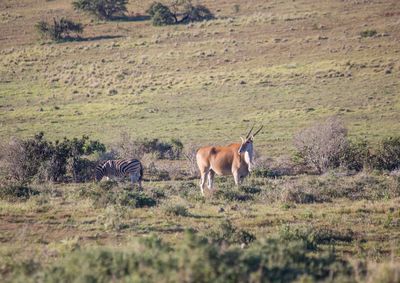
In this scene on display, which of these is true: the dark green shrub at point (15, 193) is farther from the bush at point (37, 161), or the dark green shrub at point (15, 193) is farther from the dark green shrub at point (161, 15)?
the dark green shrub at point (161, 15)

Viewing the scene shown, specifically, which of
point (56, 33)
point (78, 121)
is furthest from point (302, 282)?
point (56, 33)

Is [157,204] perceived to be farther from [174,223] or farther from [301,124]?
[301,124]

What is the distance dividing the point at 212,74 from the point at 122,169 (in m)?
29.4

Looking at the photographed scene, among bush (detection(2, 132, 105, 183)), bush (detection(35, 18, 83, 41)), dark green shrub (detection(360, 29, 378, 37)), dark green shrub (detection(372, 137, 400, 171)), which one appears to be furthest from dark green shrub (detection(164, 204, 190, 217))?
bush (detection(35, 18, 83, 41))

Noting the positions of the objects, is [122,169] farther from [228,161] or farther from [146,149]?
[146,149]

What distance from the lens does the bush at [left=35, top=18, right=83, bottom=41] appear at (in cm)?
6044

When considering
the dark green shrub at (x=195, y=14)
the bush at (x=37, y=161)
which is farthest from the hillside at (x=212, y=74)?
the bush at (x=37, y=161)

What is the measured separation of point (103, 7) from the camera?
6744cm

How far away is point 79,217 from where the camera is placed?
12461 mm

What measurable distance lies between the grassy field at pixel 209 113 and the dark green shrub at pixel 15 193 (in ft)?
0.13

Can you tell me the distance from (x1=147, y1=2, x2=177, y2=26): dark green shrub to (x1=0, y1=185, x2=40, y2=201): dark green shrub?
2007 inches

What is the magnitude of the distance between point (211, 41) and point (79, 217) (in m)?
45.9

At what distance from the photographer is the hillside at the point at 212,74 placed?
3566 cm

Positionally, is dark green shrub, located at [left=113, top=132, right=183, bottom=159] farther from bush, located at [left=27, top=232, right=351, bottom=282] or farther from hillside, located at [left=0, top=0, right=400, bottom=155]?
bush, located at [left=27, top=232, right=351, bottom=282]
